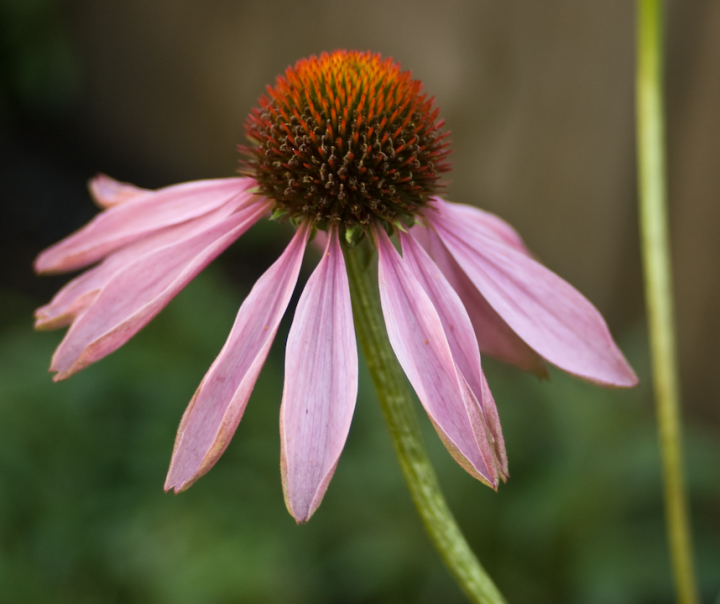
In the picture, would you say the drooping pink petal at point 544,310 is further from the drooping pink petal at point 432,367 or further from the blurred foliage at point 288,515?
the blurred foliage at point 288,515

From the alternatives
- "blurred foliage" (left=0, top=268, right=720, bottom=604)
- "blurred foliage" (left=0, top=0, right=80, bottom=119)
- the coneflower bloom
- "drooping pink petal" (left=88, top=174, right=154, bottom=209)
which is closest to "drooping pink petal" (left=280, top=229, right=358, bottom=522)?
the coneflower bloom

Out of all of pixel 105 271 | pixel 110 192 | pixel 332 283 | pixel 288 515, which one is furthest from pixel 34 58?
pixel 332 283

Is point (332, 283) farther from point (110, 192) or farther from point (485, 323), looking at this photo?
point (110, 192)

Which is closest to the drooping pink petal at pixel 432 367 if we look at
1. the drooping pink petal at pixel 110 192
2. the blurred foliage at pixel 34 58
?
the drooping pink petal at pixel 110 192

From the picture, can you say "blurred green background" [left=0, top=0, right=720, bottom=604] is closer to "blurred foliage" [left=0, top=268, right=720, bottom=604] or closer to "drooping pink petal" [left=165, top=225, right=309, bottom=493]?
"blurred foliage" [left=0, top=268, right=720, bottom=604]

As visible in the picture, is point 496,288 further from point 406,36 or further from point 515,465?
point 406,36

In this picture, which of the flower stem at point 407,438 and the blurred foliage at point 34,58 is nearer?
the flower stem at point 407,438
